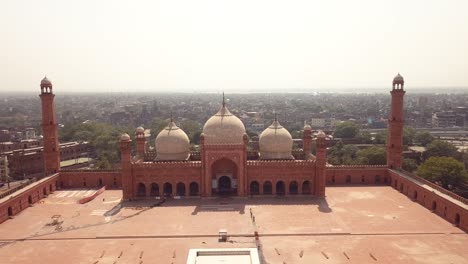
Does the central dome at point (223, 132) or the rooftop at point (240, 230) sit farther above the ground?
the central dome at point (223, 132)

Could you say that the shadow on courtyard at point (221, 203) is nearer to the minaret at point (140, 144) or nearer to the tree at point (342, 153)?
the minaret at point (140, 144)

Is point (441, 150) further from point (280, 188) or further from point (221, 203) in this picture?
point (221, 203)

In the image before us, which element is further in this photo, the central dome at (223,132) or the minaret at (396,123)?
the minaret at (396,123)

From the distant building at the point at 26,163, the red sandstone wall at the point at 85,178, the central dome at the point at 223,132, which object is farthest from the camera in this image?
the distant building at the point at 26,163

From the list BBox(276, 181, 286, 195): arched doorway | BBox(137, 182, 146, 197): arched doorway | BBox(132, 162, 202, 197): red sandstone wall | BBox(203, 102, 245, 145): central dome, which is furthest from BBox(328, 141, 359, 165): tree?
BBox(137, 182, 146, 197): arched doorway

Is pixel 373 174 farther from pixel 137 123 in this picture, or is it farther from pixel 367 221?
pixel 137 123

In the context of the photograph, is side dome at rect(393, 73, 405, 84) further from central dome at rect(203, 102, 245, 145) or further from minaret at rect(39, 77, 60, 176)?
minaret at rect(39, 77, 60, 176)

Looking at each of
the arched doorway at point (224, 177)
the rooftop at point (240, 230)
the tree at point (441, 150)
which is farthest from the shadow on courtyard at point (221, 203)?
the tree at point (441, 150)
